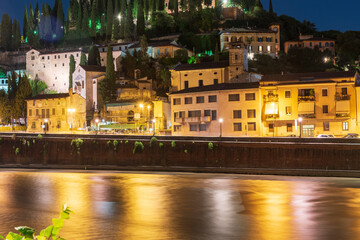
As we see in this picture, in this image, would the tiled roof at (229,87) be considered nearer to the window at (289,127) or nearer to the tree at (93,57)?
the window at (289,127)

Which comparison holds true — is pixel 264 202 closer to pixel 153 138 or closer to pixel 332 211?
pixel 332 211

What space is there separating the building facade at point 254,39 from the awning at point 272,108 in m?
34.1

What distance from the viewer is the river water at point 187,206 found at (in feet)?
64.5

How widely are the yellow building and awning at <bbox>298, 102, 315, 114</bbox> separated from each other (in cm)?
3384

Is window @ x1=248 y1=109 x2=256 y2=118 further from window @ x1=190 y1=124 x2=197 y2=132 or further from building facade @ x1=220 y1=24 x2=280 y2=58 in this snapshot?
building facade @ x1=220 y1=24 x2=280 y2=58

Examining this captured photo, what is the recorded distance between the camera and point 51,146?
46781 mm

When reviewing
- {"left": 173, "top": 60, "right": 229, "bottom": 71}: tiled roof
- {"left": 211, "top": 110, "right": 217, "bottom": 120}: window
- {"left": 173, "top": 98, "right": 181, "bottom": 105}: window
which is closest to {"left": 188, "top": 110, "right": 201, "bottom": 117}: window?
{"left": 211, "top": 110, "right": 217, "bottom": 120}: window

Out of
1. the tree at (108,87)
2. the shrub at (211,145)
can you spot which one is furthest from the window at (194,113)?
the tree at (108,87)

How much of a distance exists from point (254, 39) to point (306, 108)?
1496 inches

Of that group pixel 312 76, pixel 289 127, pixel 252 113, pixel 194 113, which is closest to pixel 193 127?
pixel 194 113

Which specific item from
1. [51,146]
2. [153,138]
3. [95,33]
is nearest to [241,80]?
[153,138]

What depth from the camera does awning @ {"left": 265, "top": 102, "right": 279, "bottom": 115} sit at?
48.1 metres

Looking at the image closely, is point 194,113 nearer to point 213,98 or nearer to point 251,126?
point 213,98

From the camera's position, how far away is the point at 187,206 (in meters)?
25.6
